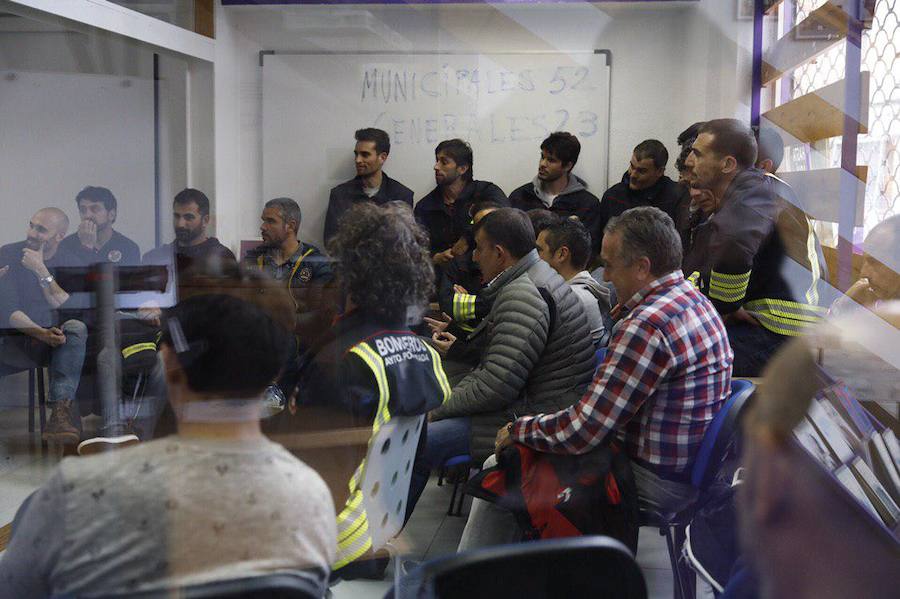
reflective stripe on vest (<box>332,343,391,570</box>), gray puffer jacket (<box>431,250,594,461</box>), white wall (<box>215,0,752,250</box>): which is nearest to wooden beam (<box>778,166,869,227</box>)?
white wall (<box>215,0,752,250</box>)

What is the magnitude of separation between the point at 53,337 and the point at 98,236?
→ 3.6 inches

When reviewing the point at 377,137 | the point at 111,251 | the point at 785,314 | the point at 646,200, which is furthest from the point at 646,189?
the point at 111,251

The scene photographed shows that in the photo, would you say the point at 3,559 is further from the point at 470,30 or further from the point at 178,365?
the point at 470,30

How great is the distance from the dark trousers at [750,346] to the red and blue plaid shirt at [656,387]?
0.05 m

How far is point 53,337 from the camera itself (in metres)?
0.73

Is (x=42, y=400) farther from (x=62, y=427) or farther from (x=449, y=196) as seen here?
(x=449, y=196)

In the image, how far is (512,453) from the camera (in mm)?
1176

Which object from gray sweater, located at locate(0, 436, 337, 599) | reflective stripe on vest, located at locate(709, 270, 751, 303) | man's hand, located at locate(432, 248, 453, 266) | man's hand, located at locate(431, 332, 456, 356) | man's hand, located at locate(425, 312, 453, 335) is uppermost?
man's hand, located at locate(432, 248, 453, 266)

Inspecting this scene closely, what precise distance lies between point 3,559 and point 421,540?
367mm

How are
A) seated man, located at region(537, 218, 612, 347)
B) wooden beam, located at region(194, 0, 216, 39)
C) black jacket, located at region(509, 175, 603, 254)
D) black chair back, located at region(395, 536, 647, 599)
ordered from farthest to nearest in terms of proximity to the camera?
seated man, located at region(537, 218, 612, 347), black jacket, located at region(509, 175, 603, 254), wooden beam, located at region(194, 0, 216, 39), black chair back, located at region(395, 536, 647, 599)

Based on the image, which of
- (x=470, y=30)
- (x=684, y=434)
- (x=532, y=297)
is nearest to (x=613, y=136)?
(x=470, y=30)

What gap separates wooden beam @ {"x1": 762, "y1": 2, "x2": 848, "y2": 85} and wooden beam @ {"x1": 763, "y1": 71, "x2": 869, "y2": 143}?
Result: 0.12 ft

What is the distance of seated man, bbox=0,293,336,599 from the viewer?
57 centimetres

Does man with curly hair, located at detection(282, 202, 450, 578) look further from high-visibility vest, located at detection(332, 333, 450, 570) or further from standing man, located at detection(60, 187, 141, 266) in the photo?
standing man, located at detection(60, 187, 141, 266)
